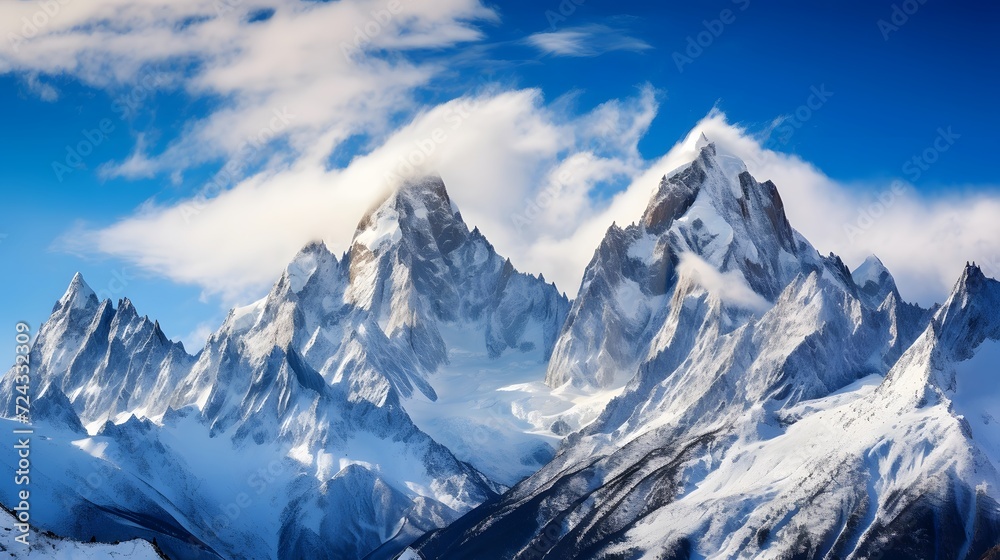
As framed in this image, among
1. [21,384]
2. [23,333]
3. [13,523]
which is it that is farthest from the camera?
[21,384]

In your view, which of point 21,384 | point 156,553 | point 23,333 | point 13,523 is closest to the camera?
point 13,523

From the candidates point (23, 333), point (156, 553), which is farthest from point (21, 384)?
point (156, 553)

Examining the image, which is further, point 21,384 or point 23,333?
point 21,384

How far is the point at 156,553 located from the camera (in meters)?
130

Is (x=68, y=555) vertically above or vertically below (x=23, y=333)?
below

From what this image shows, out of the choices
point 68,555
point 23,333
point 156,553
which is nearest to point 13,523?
point 68,555

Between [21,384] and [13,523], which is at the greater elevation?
[21,384]

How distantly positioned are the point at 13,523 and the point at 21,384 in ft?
187

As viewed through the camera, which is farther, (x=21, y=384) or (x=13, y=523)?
(x=21, y=384)

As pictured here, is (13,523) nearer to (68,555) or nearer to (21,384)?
(68,555)

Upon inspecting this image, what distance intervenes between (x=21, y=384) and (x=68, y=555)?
56196mm

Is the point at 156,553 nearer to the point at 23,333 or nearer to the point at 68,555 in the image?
the point at 68,555

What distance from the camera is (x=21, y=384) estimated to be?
570 feet

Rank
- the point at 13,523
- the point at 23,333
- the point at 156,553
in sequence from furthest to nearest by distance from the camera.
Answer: the point at 23,333, the point at 156,553, the point at 13,523
